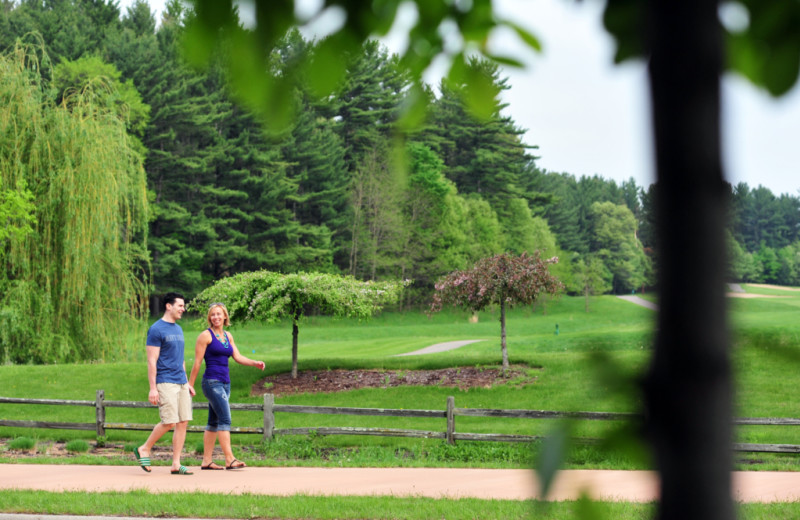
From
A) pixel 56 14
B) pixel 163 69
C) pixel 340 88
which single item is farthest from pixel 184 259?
pixel 340 88

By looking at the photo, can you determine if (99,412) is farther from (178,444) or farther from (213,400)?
(213,400)

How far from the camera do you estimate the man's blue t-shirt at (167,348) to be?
8.59m

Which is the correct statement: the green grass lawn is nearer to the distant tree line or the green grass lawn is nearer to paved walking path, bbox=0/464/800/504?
paved walking path, bbox=0/464/800/504

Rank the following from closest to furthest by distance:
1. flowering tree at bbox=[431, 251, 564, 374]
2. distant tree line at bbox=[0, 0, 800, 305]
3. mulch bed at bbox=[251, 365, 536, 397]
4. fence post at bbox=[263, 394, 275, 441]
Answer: fence post at bbox=[263, 394, 275, 441] < mulch bed at bbox=[251, 365, 536, 397] < flowering tree at bbox=[431, 251, 564, 374] < distant tree line at bbox=[0, 0, 800, 305]

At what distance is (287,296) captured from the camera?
17.3 m

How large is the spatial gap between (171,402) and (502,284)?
381 inches

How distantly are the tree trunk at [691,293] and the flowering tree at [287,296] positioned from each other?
16.6 metres

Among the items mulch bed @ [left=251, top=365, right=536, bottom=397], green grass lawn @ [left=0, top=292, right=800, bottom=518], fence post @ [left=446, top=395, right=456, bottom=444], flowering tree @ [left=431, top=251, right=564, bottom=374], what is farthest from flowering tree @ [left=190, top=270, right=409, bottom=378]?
fence post @ [left=446, top=395, right=456, bottom=444]

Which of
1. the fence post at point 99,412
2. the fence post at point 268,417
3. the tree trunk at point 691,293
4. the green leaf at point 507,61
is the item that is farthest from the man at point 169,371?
the tree trunk at point 691,293

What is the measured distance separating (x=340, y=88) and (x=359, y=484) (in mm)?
7042

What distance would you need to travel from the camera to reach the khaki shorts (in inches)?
342

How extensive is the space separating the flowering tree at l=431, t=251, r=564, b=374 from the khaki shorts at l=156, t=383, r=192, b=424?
9.16 metres

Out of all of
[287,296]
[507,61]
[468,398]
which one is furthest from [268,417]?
[507,61]

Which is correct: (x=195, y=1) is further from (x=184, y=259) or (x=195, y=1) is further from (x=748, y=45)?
(x=184, y=259)
